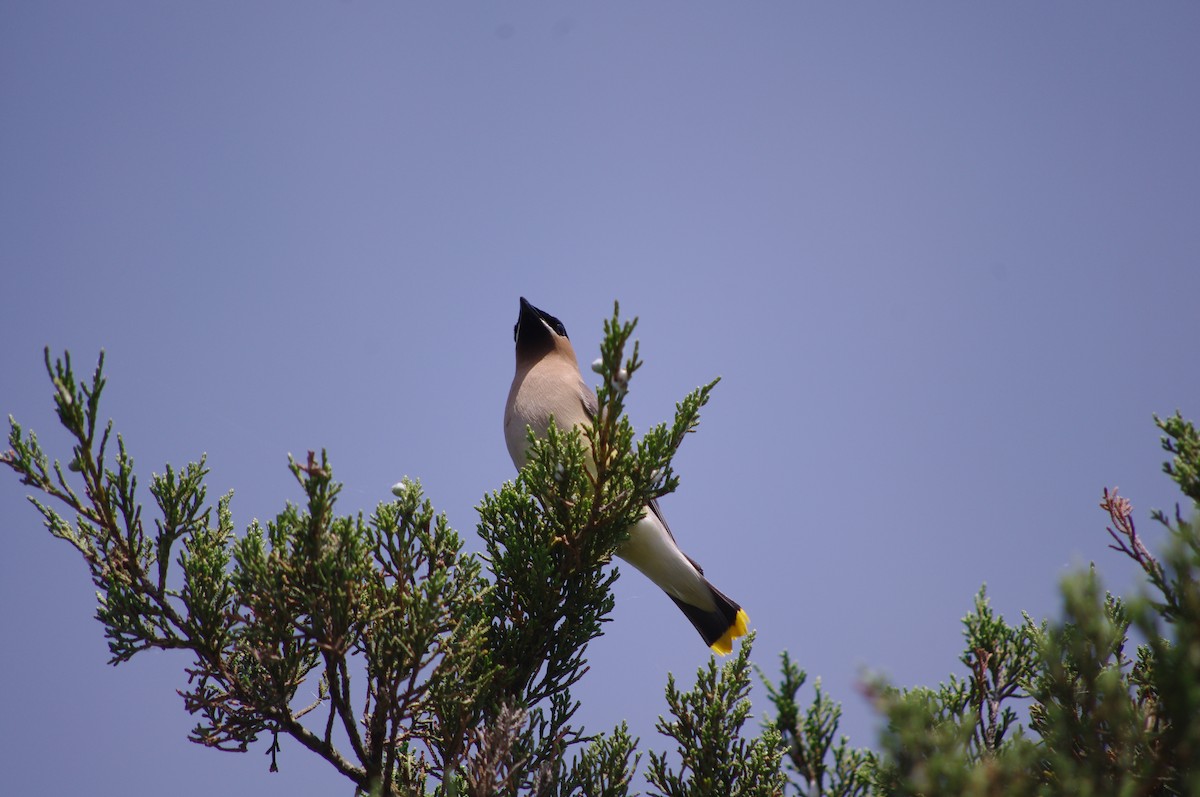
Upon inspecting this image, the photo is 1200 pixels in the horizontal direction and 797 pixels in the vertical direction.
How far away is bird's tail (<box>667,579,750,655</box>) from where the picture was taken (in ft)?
13.8

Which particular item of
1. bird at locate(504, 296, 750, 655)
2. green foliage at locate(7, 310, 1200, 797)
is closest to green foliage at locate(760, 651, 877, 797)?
green foliage at locate(7, 310, 1200, 797)

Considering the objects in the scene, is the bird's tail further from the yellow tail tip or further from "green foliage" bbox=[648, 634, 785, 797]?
"green foliage" bbox=[648, 634, 785, 797]

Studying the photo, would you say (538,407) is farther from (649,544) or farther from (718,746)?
(718,746)

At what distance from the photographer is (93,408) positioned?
2.36 m

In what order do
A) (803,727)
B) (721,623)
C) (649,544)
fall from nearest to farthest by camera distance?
(803,727) < (649,544) < (721,623)

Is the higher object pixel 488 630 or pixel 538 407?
pixel 538 407

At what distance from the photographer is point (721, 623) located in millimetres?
4246

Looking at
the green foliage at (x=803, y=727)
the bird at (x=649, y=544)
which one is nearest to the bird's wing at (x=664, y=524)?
the bird at (x=649, y=544)

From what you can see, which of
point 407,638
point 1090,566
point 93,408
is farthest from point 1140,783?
point 93,408

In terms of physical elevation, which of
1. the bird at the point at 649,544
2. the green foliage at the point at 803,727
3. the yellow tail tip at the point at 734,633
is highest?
the bird at the point at 649,544

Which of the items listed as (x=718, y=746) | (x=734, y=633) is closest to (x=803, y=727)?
(x=718, y=746)

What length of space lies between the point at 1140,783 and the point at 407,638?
1784 mm

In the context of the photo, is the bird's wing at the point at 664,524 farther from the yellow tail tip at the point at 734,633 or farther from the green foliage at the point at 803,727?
the green foliage at the point at 803,727

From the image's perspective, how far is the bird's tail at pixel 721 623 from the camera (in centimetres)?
420
